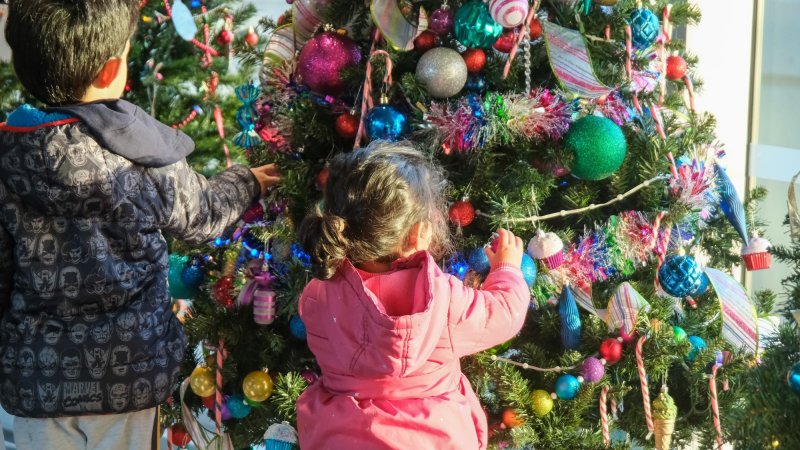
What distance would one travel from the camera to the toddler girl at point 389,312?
1.18 meters

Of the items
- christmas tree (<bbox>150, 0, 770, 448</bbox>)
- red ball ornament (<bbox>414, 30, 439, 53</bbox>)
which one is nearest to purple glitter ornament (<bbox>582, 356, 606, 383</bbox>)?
christmas tree (<bbox>150, 0, 770, 448</bbox>)

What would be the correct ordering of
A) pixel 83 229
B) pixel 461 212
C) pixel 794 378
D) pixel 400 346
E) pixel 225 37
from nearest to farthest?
pixel 794 378 < pixel 400 346 < pixel 83 229 < pixel 461 212 < pixel 225 37

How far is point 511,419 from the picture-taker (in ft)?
4.63

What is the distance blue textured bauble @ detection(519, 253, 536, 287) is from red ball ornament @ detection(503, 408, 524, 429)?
0.75 feet

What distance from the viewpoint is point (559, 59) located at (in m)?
1.33

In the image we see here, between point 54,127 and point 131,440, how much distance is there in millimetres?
523

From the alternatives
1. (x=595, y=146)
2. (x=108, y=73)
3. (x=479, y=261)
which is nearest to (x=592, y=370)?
(x=479, y=261)

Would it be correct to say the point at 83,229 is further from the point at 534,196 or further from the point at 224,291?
the point at 534,196

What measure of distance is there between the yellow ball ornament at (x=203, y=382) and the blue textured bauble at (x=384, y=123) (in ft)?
1.86

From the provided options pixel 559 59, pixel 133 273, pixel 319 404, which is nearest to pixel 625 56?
pixel 559 59

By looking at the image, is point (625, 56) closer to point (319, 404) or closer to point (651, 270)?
point (651, 270)

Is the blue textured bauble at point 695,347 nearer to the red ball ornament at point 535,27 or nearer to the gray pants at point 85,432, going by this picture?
the red ball ornament at point 535,27

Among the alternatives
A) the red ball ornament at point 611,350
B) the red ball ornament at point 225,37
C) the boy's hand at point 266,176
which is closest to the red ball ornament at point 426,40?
the boy's hand at point 266,176

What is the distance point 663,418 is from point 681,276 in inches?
10.0
